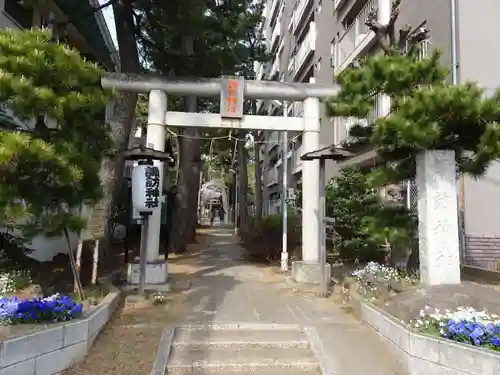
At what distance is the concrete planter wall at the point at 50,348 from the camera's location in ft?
13.1

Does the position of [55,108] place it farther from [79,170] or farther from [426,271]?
[426,271]

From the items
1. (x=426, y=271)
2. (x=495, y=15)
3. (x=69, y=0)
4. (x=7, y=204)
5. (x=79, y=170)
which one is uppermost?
(x=69, y=0)

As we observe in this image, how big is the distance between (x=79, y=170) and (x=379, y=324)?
4.36 meters

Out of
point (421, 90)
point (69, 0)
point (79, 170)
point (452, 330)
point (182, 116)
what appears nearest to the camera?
point (452, 330)

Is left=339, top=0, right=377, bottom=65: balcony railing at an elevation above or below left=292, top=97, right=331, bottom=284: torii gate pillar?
above

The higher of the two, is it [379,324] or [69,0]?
[69,0]

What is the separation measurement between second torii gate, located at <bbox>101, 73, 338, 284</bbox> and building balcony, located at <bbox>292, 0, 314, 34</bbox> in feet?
49.9

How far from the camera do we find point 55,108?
16.6 ft

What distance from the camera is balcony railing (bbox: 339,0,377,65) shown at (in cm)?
1409

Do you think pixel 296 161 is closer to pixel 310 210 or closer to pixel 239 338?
pixel 310 210

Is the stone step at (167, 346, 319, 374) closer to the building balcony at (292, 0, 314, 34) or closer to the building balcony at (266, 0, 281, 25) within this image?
the building balcony at (292, 0, 314, 34)

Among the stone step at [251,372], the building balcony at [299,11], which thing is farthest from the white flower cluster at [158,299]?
the building balcony at [299,11]

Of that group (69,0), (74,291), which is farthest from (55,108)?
(69,0)

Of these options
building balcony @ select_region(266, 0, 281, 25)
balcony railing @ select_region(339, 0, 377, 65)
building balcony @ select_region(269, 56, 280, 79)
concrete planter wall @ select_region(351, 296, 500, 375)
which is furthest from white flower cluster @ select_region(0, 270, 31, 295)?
building balcony @ select_region(266, 0, 281, 25)
